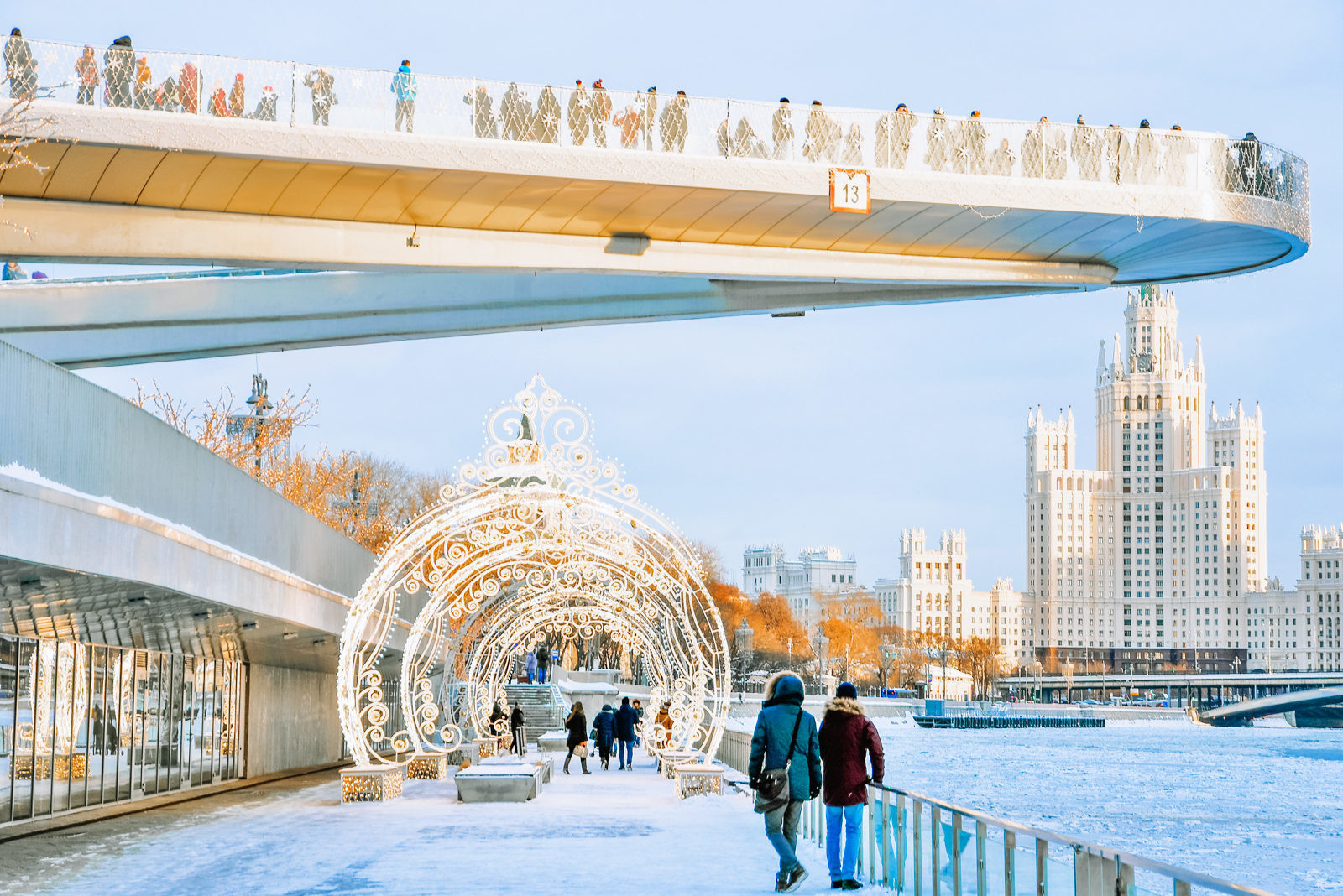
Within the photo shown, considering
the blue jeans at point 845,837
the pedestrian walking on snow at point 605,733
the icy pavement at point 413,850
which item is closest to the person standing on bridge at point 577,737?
the pedestrian walking on snow at point 605,733

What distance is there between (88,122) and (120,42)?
1.46 metres

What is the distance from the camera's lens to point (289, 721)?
30.5 m

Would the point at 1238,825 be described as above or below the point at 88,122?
below

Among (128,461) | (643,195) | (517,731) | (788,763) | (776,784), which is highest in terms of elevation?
(643,195)

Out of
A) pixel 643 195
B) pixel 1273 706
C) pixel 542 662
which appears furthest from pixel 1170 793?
pixel 1273 706

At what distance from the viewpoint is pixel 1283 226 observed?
27453 mm

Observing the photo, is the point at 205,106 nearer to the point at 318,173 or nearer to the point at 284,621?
the point at 318,173

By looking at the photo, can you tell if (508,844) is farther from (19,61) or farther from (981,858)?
(19,61)

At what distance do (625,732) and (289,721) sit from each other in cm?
708

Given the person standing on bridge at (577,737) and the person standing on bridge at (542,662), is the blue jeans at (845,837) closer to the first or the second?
the person standing on bridge at (577,737)

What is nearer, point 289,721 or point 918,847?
point 918,847

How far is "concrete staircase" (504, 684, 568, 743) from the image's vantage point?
47.7 metres

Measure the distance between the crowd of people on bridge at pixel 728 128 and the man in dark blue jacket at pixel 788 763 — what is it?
1530 centimetres

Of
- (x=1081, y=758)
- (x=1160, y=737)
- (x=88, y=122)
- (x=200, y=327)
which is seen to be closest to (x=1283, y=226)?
(x=88, y=122)
